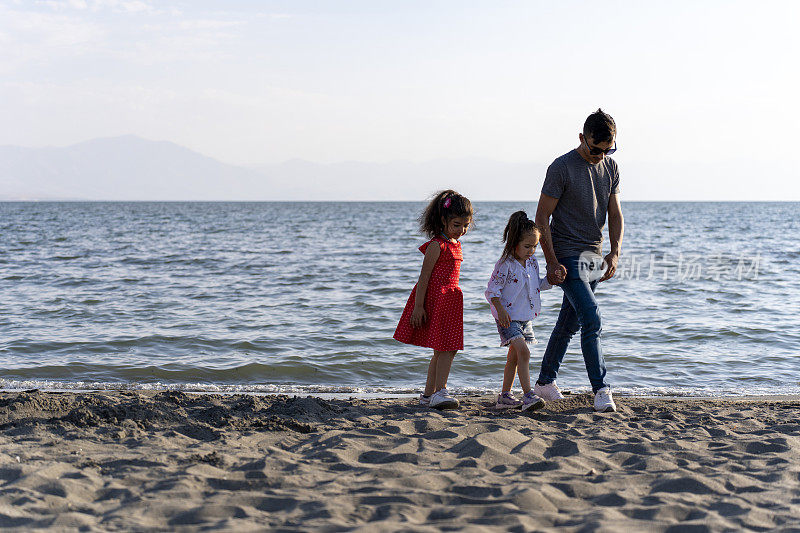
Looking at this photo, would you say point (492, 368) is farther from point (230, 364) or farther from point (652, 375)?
point (230, 364)

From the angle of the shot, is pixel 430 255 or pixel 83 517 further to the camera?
pixel 430 255

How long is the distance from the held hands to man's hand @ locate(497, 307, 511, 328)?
0.40m

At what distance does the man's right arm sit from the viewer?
4.38m

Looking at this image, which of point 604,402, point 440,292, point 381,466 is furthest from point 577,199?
point 381,466

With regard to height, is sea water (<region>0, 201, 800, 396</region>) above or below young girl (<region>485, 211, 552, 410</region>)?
below

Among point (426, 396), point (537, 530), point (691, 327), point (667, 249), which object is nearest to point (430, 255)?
point (426, 396)

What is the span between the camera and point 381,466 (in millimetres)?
3346

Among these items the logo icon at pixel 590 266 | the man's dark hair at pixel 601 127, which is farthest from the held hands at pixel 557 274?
the man's dark hair at pixel 601 127

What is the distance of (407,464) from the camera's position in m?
3.41

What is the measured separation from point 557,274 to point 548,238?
26cm

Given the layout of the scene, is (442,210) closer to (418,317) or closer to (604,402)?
(418,317)

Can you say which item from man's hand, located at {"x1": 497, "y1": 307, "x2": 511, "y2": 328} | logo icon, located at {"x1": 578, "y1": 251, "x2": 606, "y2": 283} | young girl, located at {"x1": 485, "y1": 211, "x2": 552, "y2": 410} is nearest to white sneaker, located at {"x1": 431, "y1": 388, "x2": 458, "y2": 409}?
young girl, located at {"x1": 485, "y1": 211, "x2": 552, "y2": 410}

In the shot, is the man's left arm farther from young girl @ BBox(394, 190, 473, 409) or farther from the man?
young girl @ BBox(394, 190, 473, 409)

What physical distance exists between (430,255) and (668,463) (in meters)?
1.96
